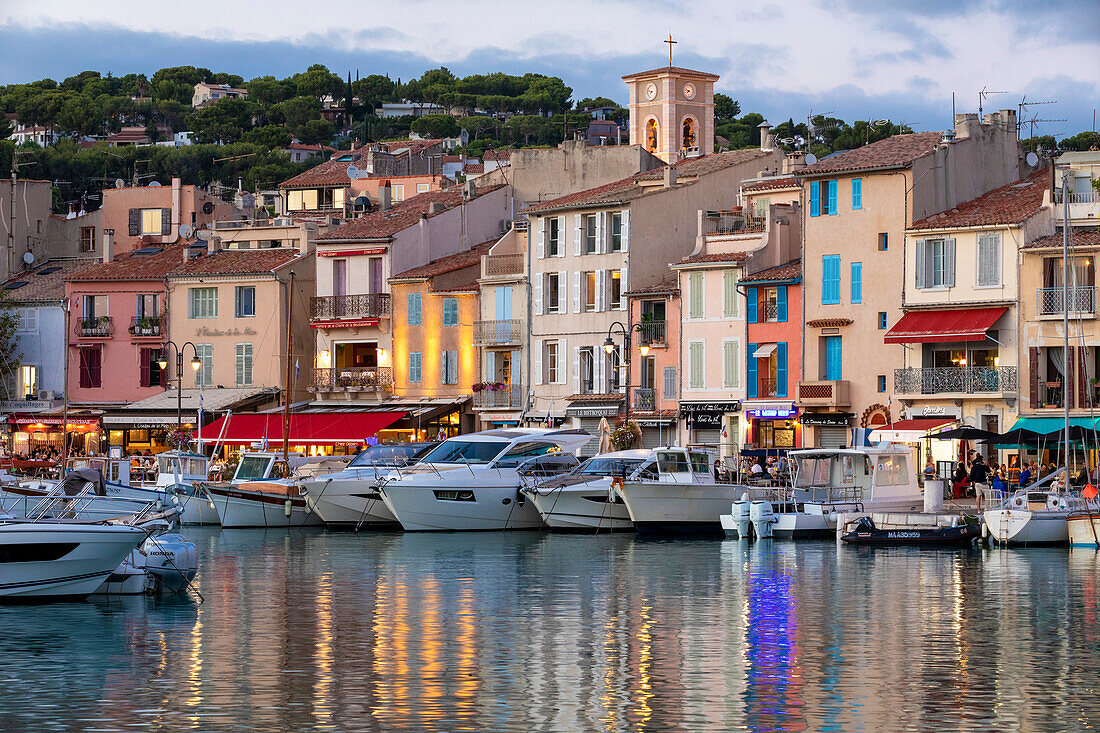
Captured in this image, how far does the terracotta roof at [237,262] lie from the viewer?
8675 cm

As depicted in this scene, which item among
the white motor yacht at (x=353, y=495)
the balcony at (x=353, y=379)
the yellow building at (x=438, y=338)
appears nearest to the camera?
the white motor yacht at (x=353, y=495)

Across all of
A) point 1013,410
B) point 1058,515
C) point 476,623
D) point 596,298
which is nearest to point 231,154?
point 596,298

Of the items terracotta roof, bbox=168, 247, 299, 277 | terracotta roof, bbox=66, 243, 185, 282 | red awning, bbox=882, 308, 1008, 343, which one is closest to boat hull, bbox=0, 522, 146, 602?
red awning, bbox=882, 308, 1008, 343

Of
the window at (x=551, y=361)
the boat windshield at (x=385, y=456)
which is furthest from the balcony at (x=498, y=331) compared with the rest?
the boat windshield at (x=385, y=456)

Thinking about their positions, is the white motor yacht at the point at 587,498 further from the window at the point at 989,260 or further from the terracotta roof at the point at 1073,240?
the terracotta roof at the point at 1073,240

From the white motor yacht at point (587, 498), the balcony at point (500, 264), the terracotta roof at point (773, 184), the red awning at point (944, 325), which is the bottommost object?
the white motor yacht at point (587, 498)

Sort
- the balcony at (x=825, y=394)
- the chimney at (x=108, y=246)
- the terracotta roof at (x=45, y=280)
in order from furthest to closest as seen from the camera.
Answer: the chimney at (x=108, y=246), the terracotta roof at (x=45, y=280), the balcony at (x=825, y=394)

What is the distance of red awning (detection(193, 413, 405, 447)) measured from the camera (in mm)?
76938

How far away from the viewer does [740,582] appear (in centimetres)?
4028

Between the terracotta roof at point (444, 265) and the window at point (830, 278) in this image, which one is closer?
the window at point (830, 278)

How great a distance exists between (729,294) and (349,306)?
20.3 m

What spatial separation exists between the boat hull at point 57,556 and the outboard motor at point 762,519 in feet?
75.6

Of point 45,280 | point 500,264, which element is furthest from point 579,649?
point 45,280

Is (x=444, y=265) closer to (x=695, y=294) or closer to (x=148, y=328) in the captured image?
(x=695, y=294)
